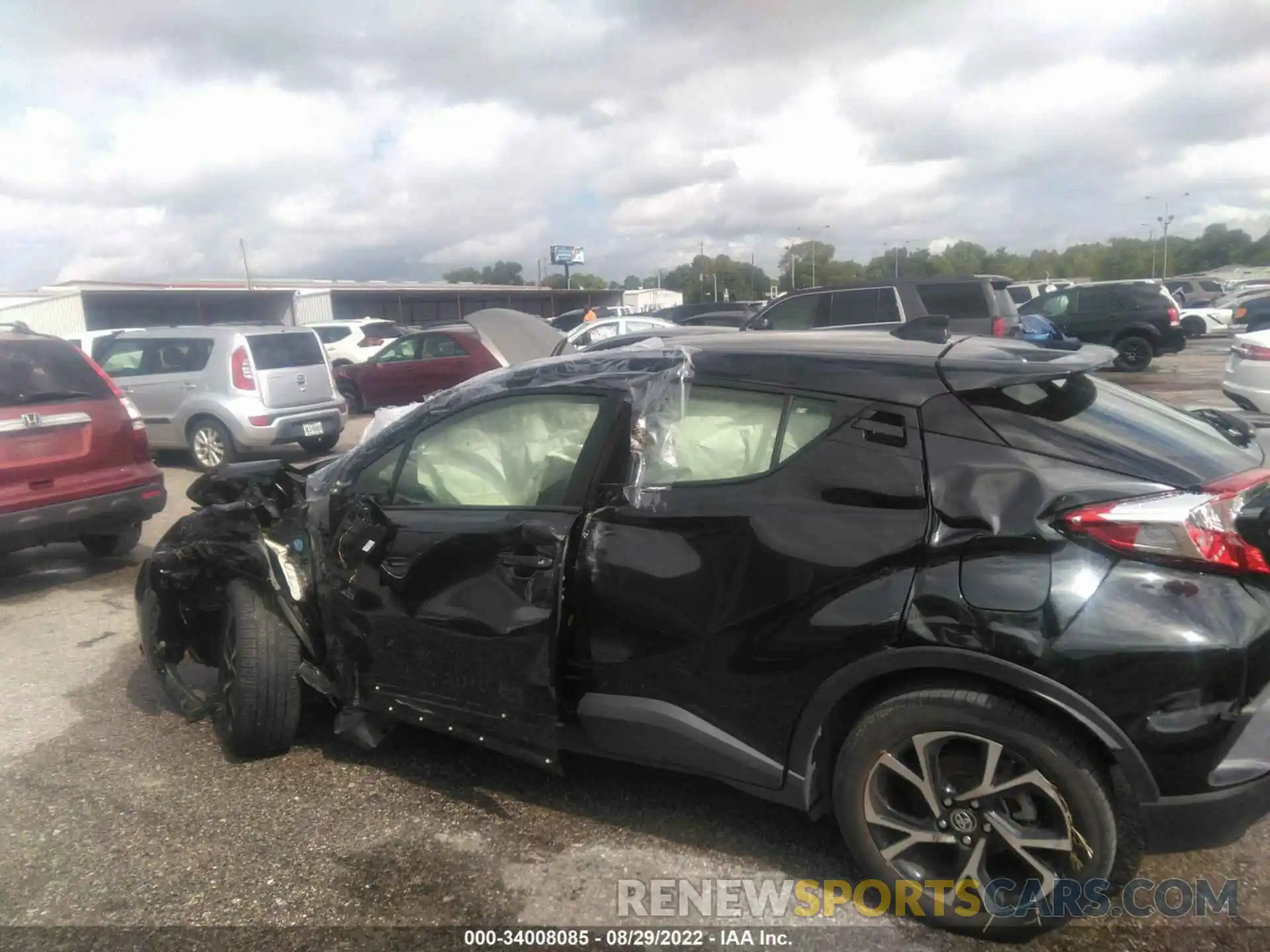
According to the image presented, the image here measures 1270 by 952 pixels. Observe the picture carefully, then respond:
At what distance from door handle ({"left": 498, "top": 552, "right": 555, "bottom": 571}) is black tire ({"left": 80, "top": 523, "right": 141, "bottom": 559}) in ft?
16.4

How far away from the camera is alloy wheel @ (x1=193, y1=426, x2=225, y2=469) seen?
10.4m

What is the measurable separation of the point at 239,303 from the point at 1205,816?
44580 mm

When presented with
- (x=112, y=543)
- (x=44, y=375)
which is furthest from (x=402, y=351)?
(x=44, y=375)

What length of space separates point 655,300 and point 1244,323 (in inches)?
1447

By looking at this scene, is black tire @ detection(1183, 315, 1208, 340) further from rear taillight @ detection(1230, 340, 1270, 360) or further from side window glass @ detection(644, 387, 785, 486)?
side window glass @ detection(644, 387, 785, 486)

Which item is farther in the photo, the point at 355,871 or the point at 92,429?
the point at 92,429

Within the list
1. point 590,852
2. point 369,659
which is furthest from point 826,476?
point 369,659

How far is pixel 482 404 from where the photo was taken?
11.3ft

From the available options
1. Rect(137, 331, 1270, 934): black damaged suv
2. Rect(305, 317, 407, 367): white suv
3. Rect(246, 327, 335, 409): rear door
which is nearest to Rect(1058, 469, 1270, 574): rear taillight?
Rect(137, 331, 1270, 934): black damaged suv

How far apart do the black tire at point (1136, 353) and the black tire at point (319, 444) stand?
1595cm

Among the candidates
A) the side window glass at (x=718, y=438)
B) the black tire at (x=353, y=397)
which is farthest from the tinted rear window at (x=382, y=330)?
A: the side window glass at (x=718, y=438)

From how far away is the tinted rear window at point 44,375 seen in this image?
575 centimetres

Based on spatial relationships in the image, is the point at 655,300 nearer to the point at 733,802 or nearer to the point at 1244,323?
the point at 1244,323

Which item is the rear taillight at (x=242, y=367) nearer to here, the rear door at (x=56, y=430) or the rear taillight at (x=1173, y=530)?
the rear door at (x=56, y=430)
